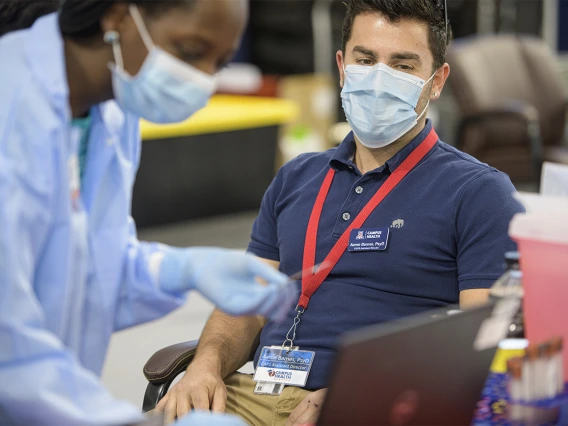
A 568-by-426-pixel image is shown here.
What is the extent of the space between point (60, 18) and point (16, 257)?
40cm

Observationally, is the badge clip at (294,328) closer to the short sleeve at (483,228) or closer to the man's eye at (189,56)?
the short sleeve at (483,228)

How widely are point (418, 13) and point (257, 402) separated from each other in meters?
0.98

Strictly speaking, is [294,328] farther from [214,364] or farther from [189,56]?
→ [189,56]

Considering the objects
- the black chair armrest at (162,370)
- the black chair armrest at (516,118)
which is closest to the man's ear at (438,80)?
the black chair armrest at (162,370)

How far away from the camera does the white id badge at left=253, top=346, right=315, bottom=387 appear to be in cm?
203

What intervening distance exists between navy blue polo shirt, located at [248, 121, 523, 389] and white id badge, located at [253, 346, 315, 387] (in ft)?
0.08

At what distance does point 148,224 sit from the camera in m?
5.72

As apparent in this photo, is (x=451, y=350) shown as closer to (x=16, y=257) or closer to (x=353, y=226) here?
(x=16, y=257)

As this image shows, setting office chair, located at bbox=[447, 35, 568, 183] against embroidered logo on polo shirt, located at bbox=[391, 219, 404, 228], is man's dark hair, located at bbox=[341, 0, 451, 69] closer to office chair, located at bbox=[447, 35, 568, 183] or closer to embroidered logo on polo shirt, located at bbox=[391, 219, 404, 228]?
embroidered logo on polo shirt, located at bbox=[391, 219, 404, 228]

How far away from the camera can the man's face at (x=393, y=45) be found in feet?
6.98

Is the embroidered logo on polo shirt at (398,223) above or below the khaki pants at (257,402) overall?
above

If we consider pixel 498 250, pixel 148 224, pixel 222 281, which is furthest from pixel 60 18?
pixel 148 224

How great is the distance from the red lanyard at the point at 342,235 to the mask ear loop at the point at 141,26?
0.81 meters

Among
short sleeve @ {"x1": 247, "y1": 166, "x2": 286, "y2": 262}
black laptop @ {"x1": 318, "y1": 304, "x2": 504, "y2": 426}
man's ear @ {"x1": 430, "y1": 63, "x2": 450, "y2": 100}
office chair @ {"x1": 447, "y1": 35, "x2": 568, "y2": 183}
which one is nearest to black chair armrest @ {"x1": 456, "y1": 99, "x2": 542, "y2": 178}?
office chair @ {"x1": 447, "y1": 35, "x2": 568, "y2": 183}
